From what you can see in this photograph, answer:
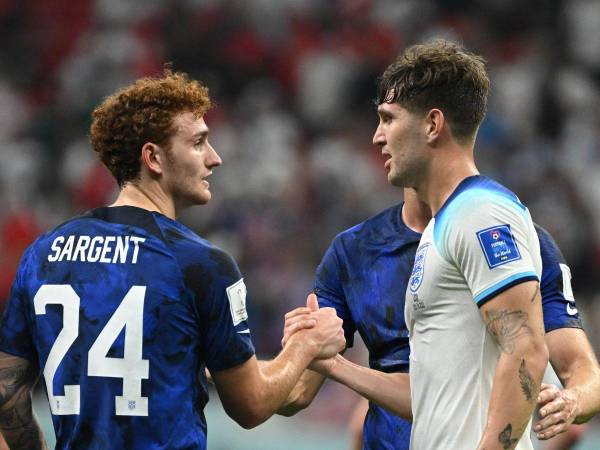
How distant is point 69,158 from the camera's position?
1155cm

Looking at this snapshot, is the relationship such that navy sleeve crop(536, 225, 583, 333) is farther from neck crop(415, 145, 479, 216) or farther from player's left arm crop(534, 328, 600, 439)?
neck crop(415, 145, 479, 216)

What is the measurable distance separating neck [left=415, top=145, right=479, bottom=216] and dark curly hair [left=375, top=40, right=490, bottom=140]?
67 millimetres

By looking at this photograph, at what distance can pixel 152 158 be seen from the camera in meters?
4.02

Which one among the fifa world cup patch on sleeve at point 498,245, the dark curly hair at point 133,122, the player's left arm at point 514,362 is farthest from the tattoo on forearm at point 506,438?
the dark curly hair at point 133,122

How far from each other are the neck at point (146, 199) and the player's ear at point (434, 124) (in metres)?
0.97

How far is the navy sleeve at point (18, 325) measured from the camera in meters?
3.95

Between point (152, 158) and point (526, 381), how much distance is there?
1560 mm

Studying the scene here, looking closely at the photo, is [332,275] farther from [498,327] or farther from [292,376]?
[498,327]

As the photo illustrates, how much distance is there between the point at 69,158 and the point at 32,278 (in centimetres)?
785

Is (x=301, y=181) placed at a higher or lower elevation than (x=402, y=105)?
higher

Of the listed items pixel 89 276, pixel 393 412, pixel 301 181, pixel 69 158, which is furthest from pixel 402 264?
pixel 69 158

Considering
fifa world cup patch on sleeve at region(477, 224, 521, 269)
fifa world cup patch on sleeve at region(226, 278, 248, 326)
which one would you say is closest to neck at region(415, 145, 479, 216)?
fifa world cup patch on sleeve at region(477, 224, 521, 269)

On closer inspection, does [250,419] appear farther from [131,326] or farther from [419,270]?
[419,270]

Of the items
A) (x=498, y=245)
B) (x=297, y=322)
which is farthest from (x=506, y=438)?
(x=297, y=322)
